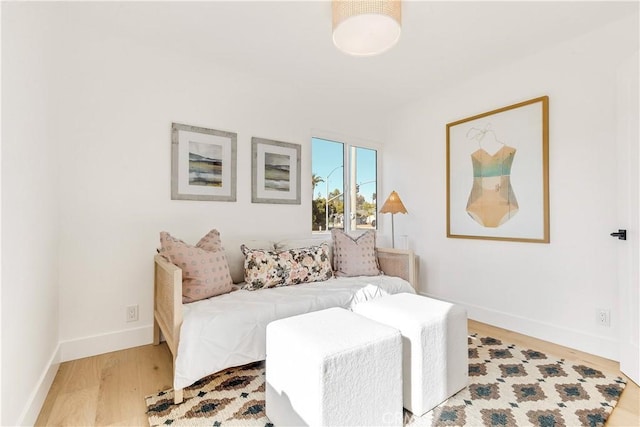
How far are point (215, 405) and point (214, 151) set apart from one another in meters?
1.93

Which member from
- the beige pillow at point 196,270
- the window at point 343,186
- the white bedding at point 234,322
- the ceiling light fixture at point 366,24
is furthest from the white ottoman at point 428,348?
the window at point 343,186

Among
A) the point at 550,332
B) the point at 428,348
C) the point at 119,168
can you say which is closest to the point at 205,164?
the point at 119,168

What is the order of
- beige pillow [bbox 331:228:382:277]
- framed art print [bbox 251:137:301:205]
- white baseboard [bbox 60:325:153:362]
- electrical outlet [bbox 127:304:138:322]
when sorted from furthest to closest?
1. framed art print [bbox 251:137:301:205]
2. beige pillow [bbox 331:228:382:277]
3. electrical outlet [bbox 127:304:138:322]
4. white baseboard [bbox 60:325:153:362]

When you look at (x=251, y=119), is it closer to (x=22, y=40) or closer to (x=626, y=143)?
(x=22, y=40)

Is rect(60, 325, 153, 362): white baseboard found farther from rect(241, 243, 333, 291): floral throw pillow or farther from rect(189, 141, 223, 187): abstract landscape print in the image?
rect(189, 141, 223, 187): abstract landscape print

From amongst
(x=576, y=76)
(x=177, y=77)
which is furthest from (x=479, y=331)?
(x=177, y=77)

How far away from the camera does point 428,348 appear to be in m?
1.50

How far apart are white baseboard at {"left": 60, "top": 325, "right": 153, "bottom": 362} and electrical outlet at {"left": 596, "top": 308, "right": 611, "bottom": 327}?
3308 millimetres

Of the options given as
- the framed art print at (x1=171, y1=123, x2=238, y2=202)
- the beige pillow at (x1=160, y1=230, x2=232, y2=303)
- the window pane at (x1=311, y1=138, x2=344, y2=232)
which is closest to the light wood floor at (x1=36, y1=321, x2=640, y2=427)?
the beige pillow at (x1=160, y1=230, x2=232, y2=303)

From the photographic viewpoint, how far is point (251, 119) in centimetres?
292

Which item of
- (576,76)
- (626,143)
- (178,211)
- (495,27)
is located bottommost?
(178,211)

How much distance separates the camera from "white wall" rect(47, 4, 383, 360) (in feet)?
6.98

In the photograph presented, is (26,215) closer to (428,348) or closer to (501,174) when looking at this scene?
(428,348)

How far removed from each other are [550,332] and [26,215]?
11.3 feet
